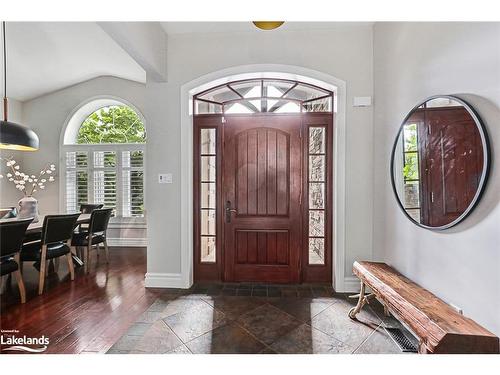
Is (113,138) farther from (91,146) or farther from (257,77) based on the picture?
(257,77)

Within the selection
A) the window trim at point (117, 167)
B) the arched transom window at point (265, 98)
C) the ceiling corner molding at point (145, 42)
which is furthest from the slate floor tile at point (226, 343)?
the window trim at point (117, 167)

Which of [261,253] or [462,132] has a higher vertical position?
[462,132]

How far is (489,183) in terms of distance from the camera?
4.40 ft

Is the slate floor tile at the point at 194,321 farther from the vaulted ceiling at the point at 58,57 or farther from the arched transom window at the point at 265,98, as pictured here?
the vaulted ceiling at the point at 58,57

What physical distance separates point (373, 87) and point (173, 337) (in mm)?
3194

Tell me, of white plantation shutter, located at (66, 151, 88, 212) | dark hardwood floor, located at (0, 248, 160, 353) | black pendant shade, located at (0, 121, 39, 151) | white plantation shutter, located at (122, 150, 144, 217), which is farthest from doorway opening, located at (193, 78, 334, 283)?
white plantation shutter, located at (66, 151, 88, 212)

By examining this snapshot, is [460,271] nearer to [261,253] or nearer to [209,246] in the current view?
[261,253]

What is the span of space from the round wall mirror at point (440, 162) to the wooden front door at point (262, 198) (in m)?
1.20

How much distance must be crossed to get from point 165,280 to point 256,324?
1.34 m

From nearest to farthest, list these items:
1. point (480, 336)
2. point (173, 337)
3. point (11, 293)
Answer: point (480, 336) → point (173, 337) → point (11, 293)

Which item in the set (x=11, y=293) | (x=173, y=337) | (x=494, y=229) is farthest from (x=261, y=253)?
(x=11, y=293)

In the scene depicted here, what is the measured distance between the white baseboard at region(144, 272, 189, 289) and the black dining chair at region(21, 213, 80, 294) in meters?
1.08

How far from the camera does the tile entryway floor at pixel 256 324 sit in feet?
6.11

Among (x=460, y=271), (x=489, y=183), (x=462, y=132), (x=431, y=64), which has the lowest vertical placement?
(x=460, y=271)
